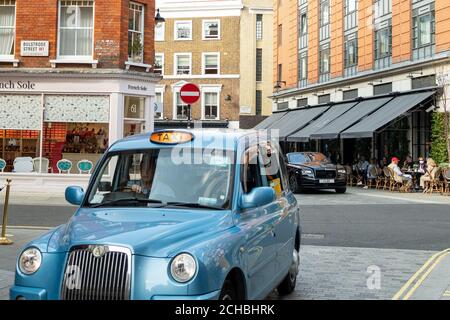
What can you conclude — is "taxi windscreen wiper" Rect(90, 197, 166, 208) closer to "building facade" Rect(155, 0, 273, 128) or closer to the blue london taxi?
the blue london taxi

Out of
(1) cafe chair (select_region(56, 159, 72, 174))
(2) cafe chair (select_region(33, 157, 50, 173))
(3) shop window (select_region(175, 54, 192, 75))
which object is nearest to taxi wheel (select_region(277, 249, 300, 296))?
(1) cafe chair (select_region(56, 159, 72, 174))

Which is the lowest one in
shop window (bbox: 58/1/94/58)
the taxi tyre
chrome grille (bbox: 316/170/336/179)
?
the taxi tyre

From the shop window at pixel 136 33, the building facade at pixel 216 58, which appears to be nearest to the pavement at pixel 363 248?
the shop window at pixel 136 33

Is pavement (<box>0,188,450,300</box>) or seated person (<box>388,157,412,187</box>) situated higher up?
seated person (<box>388,157,412,187</box>)

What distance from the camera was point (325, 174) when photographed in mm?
21578

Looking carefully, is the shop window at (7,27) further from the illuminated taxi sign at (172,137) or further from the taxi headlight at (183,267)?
the taxi headlight at (183,267)

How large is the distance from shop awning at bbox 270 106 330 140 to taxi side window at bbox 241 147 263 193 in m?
28.7

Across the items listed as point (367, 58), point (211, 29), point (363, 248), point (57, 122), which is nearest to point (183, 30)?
point (211, 29)

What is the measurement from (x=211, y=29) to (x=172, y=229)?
144 feet

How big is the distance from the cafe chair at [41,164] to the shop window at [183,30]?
2952cm

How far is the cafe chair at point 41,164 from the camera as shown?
62.2ft

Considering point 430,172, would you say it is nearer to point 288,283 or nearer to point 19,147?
point 19,147

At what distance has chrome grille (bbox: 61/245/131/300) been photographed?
3520 millimetres
